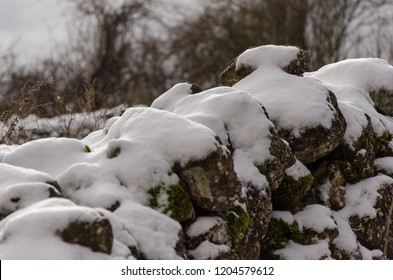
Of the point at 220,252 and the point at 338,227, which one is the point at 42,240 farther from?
the point at 338,227

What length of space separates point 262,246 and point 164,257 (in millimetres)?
1293

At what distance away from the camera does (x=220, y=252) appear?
123 inches

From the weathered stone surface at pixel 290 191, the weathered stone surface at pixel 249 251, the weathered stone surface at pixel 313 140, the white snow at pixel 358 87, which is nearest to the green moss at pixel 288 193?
the weathered stone surface at pixel 290 191

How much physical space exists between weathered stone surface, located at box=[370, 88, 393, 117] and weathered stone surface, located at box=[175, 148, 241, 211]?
9.58 ft

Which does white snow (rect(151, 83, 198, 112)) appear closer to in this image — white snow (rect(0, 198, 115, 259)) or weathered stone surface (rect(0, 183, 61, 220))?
weathered stone surface (rect(0, 183, 61, 220))

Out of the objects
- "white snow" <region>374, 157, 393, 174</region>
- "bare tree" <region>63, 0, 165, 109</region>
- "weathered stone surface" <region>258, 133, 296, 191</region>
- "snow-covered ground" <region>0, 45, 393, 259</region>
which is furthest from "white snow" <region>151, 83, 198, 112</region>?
"bare tree" <region>63, 0, 165, 109</region>

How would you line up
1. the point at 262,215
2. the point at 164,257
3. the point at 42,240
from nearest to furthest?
the point at 42,240 < the point at 164,257 < the point at 262,215

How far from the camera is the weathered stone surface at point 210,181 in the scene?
3.13 m

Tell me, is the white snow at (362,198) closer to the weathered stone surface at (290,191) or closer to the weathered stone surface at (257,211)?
the weathered stone surface at (290,191)

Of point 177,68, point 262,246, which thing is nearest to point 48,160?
point 262,246

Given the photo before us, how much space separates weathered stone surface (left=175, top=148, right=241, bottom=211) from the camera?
10.3 ft

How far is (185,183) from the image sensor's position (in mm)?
3176

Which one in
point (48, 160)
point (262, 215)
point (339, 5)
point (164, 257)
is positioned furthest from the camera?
point (339, 5)
